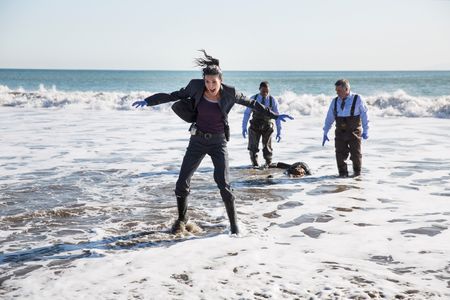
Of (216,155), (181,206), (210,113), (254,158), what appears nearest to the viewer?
(210,113)

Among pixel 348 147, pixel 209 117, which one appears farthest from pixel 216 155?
pixel 348 147

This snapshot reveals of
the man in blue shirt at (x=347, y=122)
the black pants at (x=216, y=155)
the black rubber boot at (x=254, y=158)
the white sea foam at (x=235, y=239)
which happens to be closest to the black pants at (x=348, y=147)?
the man in blue shirt at (x=347, y=122)

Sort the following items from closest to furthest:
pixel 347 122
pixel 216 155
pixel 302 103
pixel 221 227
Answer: pixel 216 155 → pixel 221 227 → pixel 347 122 → pixel 302 103

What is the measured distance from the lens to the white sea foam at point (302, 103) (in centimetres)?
2459

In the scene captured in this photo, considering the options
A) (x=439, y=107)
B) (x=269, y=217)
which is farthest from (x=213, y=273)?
(x=439, y=107)

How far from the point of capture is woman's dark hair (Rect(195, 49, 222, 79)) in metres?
5.20

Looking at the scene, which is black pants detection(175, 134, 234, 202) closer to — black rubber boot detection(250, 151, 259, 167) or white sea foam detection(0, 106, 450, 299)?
white sea foam detection(0, 106, 450, 299)

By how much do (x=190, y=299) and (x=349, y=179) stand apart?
231 inches

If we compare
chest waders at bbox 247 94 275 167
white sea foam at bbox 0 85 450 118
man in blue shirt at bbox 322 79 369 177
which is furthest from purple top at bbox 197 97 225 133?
white sea foam at bbox 0 85 450 118

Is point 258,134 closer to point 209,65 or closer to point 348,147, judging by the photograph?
point 348,147

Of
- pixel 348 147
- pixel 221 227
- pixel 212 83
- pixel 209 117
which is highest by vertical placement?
pixel 212 83

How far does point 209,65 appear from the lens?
17.5 feet

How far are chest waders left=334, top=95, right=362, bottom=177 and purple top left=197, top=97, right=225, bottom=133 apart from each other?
4.37 meters

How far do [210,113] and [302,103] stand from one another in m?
22.5
